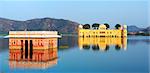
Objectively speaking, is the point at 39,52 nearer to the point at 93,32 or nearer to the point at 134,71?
the point at 134,71

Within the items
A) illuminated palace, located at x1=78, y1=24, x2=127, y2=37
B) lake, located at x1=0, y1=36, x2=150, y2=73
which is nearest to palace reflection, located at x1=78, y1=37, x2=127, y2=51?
lake, located at x1=0, y1=36, x2=150, y2=73

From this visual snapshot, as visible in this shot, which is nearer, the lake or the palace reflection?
the lake

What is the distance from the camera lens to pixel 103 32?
1682 inches

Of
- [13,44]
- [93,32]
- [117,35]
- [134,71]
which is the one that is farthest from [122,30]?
[134,71]

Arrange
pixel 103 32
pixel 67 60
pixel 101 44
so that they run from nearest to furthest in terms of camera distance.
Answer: pixel 67 60 → pixel 101 44 → pixel 103 32

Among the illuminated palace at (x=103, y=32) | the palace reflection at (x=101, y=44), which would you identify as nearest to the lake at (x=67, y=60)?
the palace reflection at (x=101, y=44)

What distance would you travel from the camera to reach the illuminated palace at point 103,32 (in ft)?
138

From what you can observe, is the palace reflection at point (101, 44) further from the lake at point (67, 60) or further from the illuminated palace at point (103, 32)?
the illuminated palace at point (103, 32)

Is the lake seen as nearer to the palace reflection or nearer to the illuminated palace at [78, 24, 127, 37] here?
the palace reflection

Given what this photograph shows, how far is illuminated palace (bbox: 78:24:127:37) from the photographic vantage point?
1661 inches

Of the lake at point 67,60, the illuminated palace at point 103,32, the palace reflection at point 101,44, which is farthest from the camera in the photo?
the illuminated palace at point 103,32

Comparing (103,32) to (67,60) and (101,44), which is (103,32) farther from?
(67,60)

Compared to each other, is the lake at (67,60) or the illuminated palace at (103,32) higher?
the illuminated palace at (103,32)

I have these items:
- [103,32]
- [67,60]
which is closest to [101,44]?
[67,60]
